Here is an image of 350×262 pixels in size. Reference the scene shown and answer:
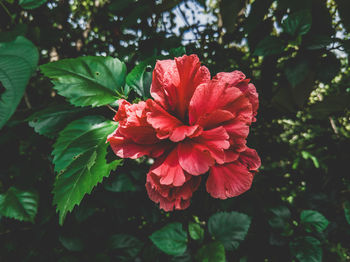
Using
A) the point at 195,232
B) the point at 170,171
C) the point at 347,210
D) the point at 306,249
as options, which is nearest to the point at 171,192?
the point at 170,171

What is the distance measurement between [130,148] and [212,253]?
719 millimetres

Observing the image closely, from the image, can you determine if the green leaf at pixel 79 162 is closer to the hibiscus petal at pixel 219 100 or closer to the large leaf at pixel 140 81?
the large leaf at pixel 140 81

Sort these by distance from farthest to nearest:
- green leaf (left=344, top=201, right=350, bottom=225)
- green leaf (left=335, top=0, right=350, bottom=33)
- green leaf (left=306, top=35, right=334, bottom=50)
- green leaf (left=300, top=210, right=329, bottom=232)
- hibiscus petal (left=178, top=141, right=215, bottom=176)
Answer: green leaf (left=344, top=201, right=350, bottom=225)
green leaf (left=300, top=210, right=329, bottom=232)
green leaf (left=306, top=35, right=334, bottom=50)
green leaf (left=335, top=0, right=350, bottom=33)
hibiscus petal (left=178, top=141, right=215, bottom=176)

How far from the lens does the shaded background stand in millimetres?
938

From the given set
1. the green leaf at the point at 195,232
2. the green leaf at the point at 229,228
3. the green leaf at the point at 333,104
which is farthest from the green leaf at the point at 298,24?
the green leaf at the point at 195,232

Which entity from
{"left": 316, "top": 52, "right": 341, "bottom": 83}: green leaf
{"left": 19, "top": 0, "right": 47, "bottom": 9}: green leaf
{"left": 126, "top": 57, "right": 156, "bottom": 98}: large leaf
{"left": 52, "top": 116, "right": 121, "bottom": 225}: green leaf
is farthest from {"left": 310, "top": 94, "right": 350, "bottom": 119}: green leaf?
{"left": 19, "top": 0, "right": 47, "bottom": 9}: green leaf

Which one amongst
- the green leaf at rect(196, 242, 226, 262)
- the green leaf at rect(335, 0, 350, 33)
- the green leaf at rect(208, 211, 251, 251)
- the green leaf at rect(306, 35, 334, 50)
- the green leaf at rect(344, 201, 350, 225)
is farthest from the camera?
the green leaf at rect(344, 201, 350, 225)

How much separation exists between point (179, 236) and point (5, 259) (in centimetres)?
97

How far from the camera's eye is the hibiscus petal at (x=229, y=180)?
0.56 metres

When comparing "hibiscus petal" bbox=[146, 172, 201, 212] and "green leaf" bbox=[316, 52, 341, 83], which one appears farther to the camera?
"green leaf" bbox=[316, 52, 341, 83]

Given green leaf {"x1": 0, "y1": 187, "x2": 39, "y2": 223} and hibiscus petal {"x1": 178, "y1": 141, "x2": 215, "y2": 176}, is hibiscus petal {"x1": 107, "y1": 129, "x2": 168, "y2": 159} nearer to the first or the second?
hibiscus petal {"x1": 178, "y1": 141, "x2": 215, "y2": 176}

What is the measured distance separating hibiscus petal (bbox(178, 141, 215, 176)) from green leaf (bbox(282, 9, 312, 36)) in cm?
65

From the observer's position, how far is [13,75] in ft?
2.21

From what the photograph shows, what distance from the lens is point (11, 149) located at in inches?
51.4
